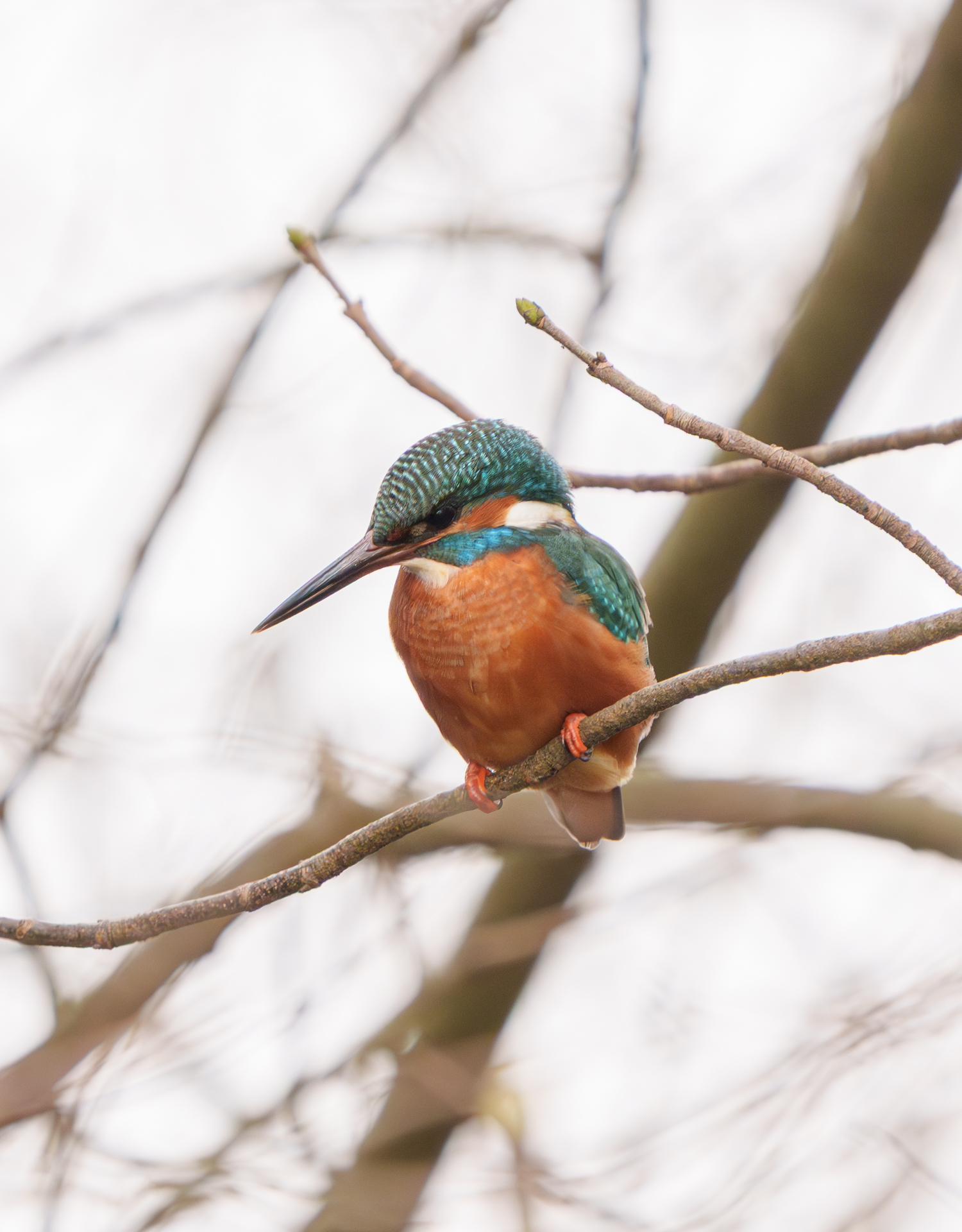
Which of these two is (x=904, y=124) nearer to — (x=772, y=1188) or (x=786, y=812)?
(x=786, y=812)

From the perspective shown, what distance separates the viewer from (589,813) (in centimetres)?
322

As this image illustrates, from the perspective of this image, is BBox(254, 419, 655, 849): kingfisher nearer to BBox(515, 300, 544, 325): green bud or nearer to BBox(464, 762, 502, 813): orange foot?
BBox(464, 762, 502, 813): orange foot

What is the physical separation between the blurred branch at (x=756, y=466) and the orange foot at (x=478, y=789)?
2.84ft

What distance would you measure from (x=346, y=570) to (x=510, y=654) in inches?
17.7

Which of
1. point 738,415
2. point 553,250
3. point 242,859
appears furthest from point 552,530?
point 553,250

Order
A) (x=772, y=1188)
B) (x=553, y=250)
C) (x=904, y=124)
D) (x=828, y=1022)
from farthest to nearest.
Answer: (x=553, y=250)
(x=828, y=1022)
(x=904, y=124)
(x=772, y=1188)

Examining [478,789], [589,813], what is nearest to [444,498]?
[478,789]

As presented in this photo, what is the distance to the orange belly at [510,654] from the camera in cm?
260

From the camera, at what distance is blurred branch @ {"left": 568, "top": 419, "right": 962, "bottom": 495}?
8.99 feet

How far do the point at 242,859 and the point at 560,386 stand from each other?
2097mm

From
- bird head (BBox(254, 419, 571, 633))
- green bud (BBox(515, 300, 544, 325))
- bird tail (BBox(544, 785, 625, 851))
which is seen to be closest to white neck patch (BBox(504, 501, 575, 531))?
bird head (BBox(254, 419, 571, 633))

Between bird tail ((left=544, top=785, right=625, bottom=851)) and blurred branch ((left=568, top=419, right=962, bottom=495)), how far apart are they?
0.84 metres

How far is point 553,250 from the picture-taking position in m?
4.41

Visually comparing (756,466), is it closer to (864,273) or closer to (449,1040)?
(864,273)
